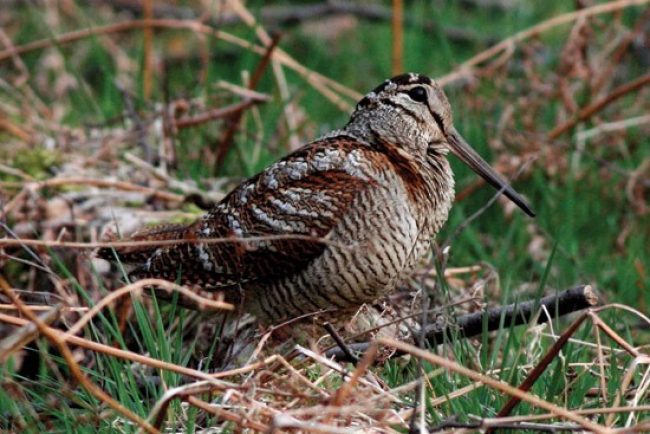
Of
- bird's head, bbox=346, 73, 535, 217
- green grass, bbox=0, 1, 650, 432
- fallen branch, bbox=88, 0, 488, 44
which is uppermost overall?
fallen branch, bbox=88, 0, 488, 44

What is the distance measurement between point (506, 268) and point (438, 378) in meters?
1.63

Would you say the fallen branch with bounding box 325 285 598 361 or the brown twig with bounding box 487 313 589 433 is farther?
the fallen branch with bounding box 325 285 598 361

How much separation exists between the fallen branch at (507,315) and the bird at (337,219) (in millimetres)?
222

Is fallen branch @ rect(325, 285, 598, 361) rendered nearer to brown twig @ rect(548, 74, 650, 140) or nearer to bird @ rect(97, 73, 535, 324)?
bird @ rect(97, 73, 535, 324)

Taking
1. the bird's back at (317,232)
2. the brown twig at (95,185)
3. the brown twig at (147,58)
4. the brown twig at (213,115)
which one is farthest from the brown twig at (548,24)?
the bird's back at (317,232)

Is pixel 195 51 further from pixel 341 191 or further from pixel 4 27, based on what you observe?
pixel 341 191

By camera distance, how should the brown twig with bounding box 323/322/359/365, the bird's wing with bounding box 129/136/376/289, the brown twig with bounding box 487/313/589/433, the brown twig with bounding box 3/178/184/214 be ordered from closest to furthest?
1. the brown twig with bounding box 487/313/589/433
2. the brown twig with bounding box 323/322/359/365
3. the bird's wing with bounding box 129/136/376/289
4. the brown twig with bounding box 3/178/184/214

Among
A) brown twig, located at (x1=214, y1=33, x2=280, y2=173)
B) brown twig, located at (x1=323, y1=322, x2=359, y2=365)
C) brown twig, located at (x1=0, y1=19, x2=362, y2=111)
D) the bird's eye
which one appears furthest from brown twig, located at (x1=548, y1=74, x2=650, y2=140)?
brown twig, located at (x1=323, y1=322, x2=359, y2=365)

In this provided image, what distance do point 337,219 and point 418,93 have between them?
1.99ft

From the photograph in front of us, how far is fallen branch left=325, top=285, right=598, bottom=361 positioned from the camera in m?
3.29

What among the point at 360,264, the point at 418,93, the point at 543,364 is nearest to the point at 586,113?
the point at 418,93

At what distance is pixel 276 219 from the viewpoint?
3.86m

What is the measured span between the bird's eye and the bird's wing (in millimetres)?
270

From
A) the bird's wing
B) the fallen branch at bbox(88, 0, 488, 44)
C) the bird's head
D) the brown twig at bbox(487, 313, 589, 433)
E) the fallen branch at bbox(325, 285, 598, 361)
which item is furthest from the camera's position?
the fallen branch at bbox(88, 0, 488, 44)
